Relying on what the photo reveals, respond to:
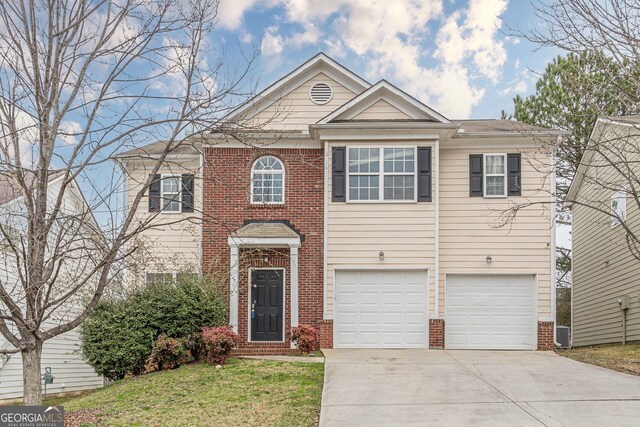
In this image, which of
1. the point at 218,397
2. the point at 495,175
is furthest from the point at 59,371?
the point at 495,175

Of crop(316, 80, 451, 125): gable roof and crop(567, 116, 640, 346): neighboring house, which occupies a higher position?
crop(316, 80, 451, 125): gable roof

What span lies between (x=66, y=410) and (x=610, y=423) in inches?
326

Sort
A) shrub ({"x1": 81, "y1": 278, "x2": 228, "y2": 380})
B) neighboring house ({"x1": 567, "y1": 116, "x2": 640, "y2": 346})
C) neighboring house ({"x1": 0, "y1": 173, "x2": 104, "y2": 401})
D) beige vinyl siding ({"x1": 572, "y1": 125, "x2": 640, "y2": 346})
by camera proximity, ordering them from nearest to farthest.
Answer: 1. shrub ({"x1": 81, "y1": 278, "x2": 228, "y2": 380})
2. neighboring house ({"x1": 0, "y1": 173, "x2": 104, "y2": 401})
3. neighboring house ({"x1": 567, "y1": 116, "x2": 640, "y2": 346})
4. beige vinyl siding ({"x1": 572, "y1": 125, "x2": 640, "y2": 346})

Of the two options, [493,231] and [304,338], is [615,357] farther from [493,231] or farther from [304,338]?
[304,338]

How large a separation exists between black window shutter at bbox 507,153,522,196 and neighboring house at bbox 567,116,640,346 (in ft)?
5.16

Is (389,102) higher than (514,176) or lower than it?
higher

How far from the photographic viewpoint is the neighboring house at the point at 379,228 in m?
16.2

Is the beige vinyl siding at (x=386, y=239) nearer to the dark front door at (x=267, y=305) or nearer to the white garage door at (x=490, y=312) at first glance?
the white garage door at (x=490, y=312)

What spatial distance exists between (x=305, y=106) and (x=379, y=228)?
12.9 ft

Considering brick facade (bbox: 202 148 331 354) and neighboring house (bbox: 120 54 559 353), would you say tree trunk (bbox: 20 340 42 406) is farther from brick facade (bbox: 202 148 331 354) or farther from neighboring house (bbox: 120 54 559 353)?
brick facade (bbox: 202 148 331 354)

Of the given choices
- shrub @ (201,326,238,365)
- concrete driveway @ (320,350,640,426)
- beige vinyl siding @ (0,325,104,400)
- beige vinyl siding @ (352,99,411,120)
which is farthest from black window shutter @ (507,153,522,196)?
beige vinyl siding @ (0,325,104,400)

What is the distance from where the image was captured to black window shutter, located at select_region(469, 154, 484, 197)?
A: 1688cm

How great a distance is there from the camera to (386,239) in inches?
639

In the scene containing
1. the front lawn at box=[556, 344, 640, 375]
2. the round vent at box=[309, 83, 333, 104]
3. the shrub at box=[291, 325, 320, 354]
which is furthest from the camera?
the round vent at box=[309, 83, 333, 104]
